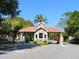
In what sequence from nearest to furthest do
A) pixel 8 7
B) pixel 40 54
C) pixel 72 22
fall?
pixel 40 54, pixel 8 7, pixel 72 22

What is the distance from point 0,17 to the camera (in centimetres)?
3956

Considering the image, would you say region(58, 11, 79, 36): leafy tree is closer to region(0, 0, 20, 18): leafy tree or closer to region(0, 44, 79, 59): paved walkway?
region(0, 0, 20, 18): leafy tree

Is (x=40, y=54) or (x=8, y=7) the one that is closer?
(x=40, y=54)

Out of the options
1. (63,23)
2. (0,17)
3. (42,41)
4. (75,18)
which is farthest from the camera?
(63,23)

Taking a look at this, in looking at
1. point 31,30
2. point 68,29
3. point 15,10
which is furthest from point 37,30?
point 15,10

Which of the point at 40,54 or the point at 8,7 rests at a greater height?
the point at 8,7

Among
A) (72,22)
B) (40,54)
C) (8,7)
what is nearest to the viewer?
(40,54)

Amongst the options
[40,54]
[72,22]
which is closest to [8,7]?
[40,54]

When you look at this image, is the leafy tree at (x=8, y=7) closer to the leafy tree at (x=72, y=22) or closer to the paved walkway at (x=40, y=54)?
the paved walkway at (x=40, y=54)

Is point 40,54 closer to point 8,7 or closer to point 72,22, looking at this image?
point 8,7

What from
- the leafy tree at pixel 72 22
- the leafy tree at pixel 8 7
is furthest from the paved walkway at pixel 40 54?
the leafy tree at pixel 72 22

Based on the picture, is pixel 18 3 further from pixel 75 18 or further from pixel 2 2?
pixel 75 18

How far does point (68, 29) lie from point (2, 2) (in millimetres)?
33003

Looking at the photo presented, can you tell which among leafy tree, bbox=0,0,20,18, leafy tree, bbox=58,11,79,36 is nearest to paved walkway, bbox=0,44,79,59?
leafy tree, bbox=0,0,20,18
